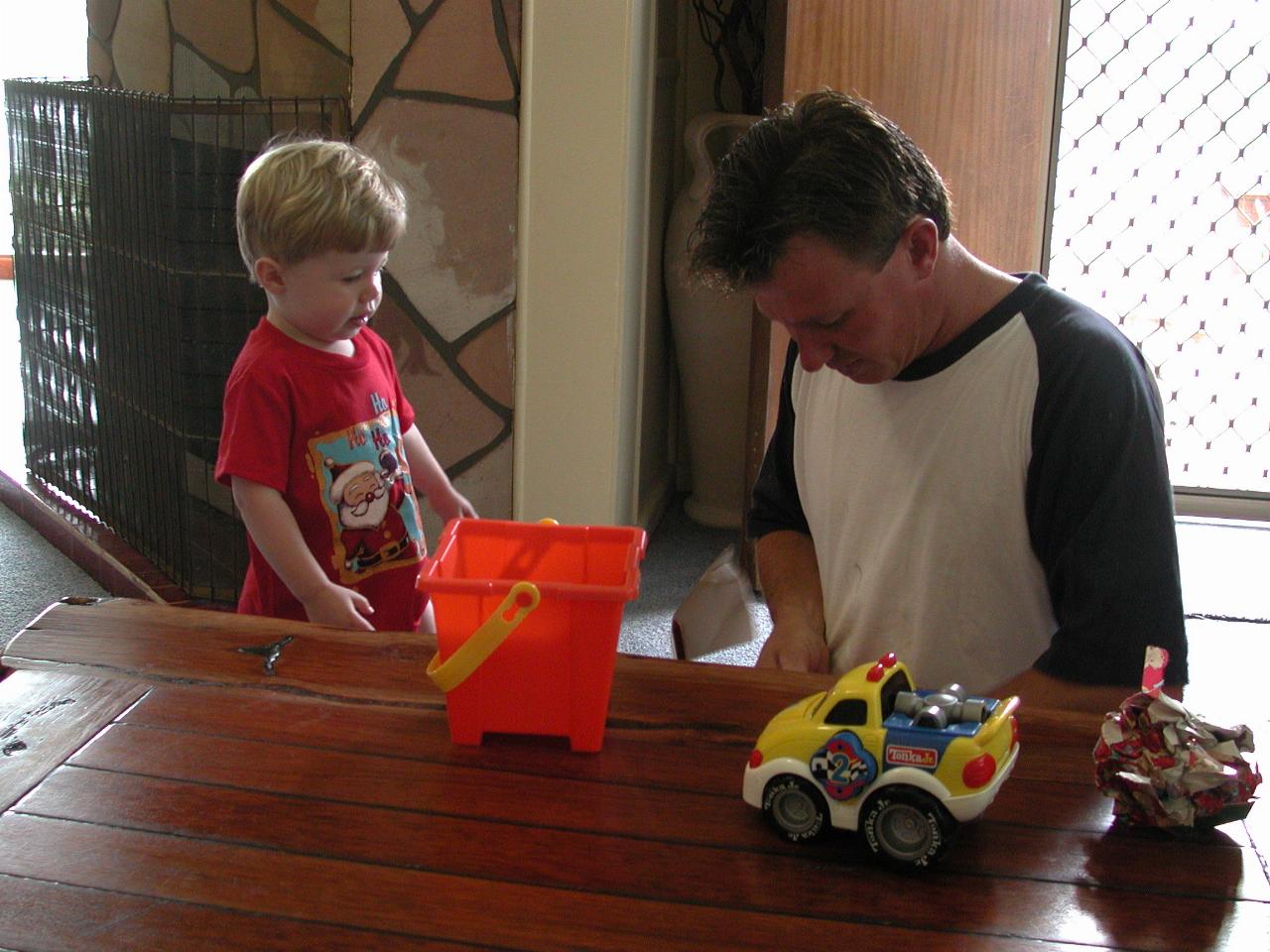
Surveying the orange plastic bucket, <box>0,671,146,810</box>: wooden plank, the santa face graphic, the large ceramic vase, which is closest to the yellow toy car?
the orange plastic bucket

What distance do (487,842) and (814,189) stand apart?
25.0 inches

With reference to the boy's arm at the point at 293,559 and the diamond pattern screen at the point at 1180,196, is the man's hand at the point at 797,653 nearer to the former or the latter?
the boy's arm at the point at 293,559

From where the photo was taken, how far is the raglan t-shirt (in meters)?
1.21

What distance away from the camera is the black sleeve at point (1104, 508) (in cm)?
119

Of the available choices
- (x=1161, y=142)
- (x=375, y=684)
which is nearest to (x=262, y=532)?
(x=375, y=684)

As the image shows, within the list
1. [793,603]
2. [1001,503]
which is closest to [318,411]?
[793,603]

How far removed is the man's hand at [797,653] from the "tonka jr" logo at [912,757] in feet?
1.77

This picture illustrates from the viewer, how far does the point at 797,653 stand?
1.49 metres

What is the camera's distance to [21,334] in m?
3.65

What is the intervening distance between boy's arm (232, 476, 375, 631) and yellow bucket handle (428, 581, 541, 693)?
600mm

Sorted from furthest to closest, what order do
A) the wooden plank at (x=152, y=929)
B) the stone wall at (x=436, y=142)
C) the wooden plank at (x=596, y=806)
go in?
the stone wall at (x=436, y=142) → the wooden plank at (x=596, y=806) → the wooden plank at (x=152, y=929)

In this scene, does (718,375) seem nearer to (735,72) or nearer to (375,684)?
(735,72)

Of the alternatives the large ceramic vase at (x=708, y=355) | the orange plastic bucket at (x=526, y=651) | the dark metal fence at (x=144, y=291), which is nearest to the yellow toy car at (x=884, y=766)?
the orange plastic bucket at (x=526, y=651)

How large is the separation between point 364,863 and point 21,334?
10.5 feet
